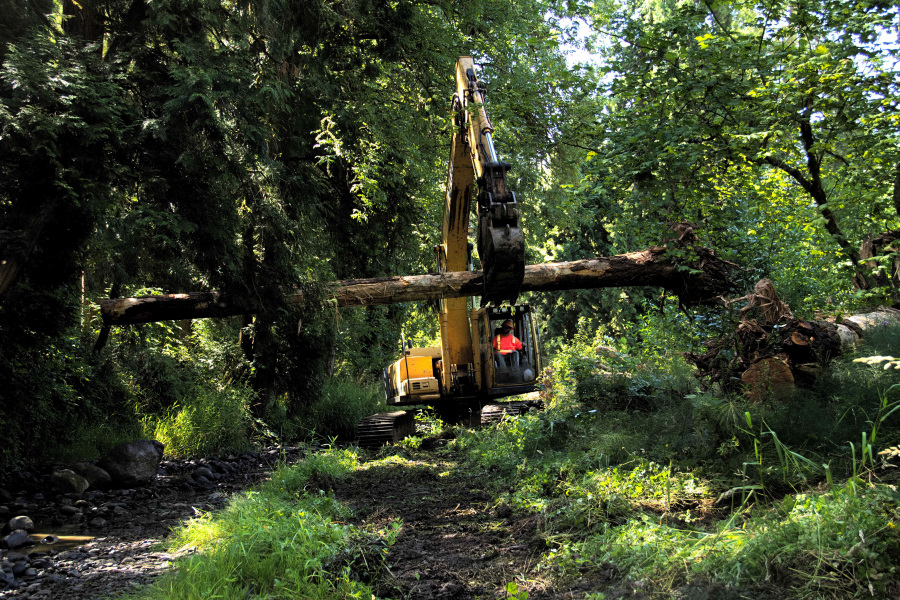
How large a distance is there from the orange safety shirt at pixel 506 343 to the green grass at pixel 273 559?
20.5 ft

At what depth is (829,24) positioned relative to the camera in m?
6.41

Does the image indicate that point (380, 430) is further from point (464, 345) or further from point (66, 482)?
point (66, 482)

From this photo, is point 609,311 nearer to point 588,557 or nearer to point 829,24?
point 829,24

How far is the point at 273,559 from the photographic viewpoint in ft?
13.9

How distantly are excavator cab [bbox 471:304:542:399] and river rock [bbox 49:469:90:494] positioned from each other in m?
6.30

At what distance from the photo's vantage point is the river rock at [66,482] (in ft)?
27.0

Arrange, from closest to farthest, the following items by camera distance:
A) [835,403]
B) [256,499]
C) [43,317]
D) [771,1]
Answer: [835,403] < [256,499] < [771,1] < [43,317]

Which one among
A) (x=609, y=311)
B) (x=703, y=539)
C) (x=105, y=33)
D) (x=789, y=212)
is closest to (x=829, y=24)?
(x=789, y=212)

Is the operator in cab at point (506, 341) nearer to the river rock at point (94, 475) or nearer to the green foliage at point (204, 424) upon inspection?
the green foliage at point (204, 424)

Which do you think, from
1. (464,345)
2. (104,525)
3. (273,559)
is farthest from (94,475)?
(464,345)

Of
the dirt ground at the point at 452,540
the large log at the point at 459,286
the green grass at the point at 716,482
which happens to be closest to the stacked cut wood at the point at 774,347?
the green grass at the point at 716,482

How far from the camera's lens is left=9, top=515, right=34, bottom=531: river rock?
21.4ft

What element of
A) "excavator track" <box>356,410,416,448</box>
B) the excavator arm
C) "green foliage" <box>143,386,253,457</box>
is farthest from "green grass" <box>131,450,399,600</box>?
"excavator track" <box>356,410,416,448</box>

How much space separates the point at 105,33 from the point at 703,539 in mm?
9572
